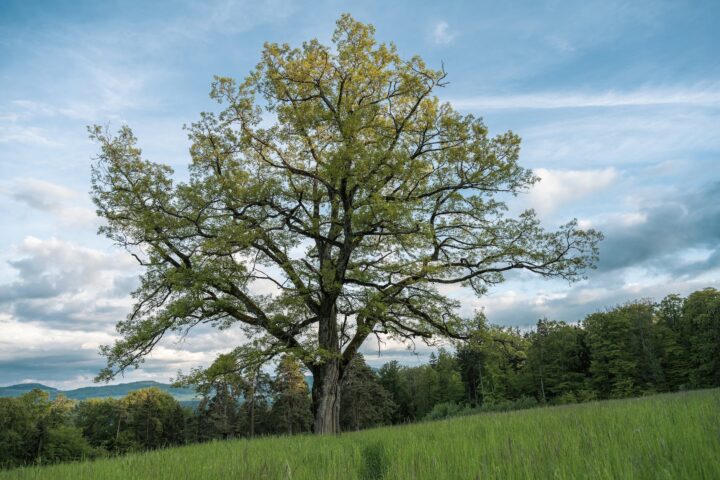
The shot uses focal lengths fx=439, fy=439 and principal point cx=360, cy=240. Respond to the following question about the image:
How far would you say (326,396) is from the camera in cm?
1891

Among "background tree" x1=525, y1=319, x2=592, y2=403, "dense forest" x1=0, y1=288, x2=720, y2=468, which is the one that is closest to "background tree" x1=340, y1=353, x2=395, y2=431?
"dense forest" x1=0, y1=288, x2=720, y2=468

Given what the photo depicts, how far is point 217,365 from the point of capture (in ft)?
52.3

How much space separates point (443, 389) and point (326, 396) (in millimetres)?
80014

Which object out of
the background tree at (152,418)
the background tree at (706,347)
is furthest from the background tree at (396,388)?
the background tree at (706,347)

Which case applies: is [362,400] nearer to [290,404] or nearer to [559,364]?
[290,404]

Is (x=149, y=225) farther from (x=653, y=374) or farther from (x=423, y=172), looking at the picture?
(x=653, y=374)

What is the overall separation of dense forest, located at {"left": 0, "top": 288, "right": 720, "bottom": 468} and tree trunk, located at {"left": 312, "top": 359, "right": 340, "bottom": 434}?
22.0 meters

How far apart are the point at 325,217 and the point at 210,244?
18.3ft

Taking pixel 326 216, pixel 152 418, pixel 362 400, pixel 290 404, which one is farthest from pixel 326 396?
pixel 152 418

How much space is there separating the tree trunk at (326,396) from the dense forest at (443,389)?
22.0m

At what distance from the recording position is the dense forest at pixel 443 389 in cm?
5494

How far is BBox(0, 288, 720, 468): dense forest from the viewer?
54938mm

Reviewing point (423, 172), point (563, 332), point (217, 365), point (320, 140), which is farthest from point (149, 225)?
point (563, 332)

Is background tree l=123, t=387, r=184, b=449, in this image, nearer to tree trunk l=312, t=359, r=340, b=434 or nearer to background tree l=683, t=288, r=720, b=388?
tree trunk l=312, t=359, r=340, b=434
